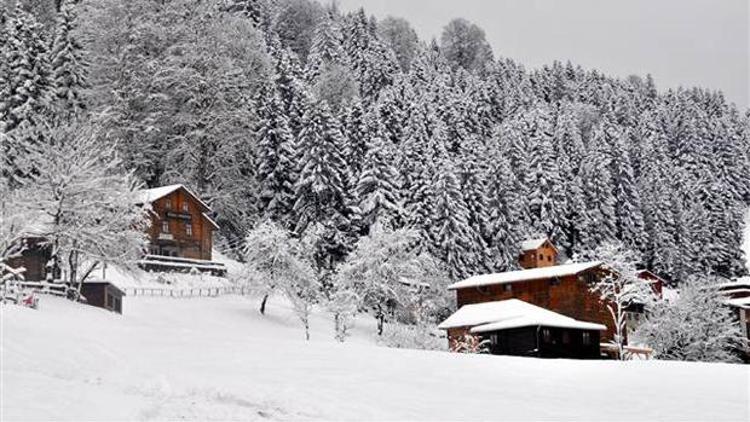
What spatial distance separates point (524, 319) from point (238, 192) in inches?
1178

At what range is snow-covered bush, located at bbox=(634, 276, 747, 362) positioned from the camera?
53.8 m

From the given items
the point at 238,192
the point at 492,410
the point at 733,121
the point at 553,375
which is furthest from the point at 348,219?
the point at 733,121

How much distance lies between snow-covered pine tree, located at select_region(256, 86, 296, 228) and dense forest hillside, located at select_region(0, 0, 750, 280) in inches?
5.3

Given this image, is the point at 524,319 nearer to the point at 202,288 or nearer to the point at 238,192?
the point at 202,288

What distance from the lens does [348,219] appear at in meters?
70.9

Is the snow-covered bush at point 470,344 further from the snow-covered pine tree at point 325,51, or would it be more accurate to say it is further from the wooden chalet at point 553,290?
the snow-covered pine tree at point 325,51

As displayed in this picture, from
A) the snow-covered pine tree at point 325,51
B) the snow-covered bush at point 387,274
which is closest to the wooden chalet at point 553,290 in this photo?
the snow-covered bush at point 387,274

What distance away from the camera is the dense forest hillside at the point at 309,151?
7019cm

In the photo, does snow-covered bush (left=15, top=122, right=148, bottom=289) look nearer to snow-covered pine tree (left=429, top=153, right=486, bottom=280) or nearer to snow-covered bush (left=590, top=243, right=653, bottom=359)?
snow-covered pine tree (left=429, top=153, right=486, bottom=280)

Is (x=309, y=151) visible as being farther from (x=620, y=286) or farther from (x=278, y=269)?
(x=620, y=286)

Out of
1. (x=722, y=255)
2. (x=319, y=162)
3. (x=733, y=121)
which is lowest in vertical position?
(x=722, y=255)

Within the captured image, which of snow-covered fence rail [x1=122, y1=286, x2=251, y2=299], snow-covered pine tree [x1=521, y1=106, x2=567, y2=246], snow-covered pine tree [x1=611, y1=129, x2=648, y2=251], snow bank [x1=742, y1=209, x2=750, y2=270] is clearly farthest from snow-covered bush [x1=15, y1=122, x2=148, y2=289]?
snow bank [x1=742, y1=209, x2=750, y2=270]

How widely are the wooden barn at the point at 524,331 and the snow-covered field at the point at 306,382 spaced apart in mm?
24962

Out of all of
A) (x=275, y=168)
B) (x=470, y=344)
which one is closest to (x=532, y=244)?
(x=275, y=168)
